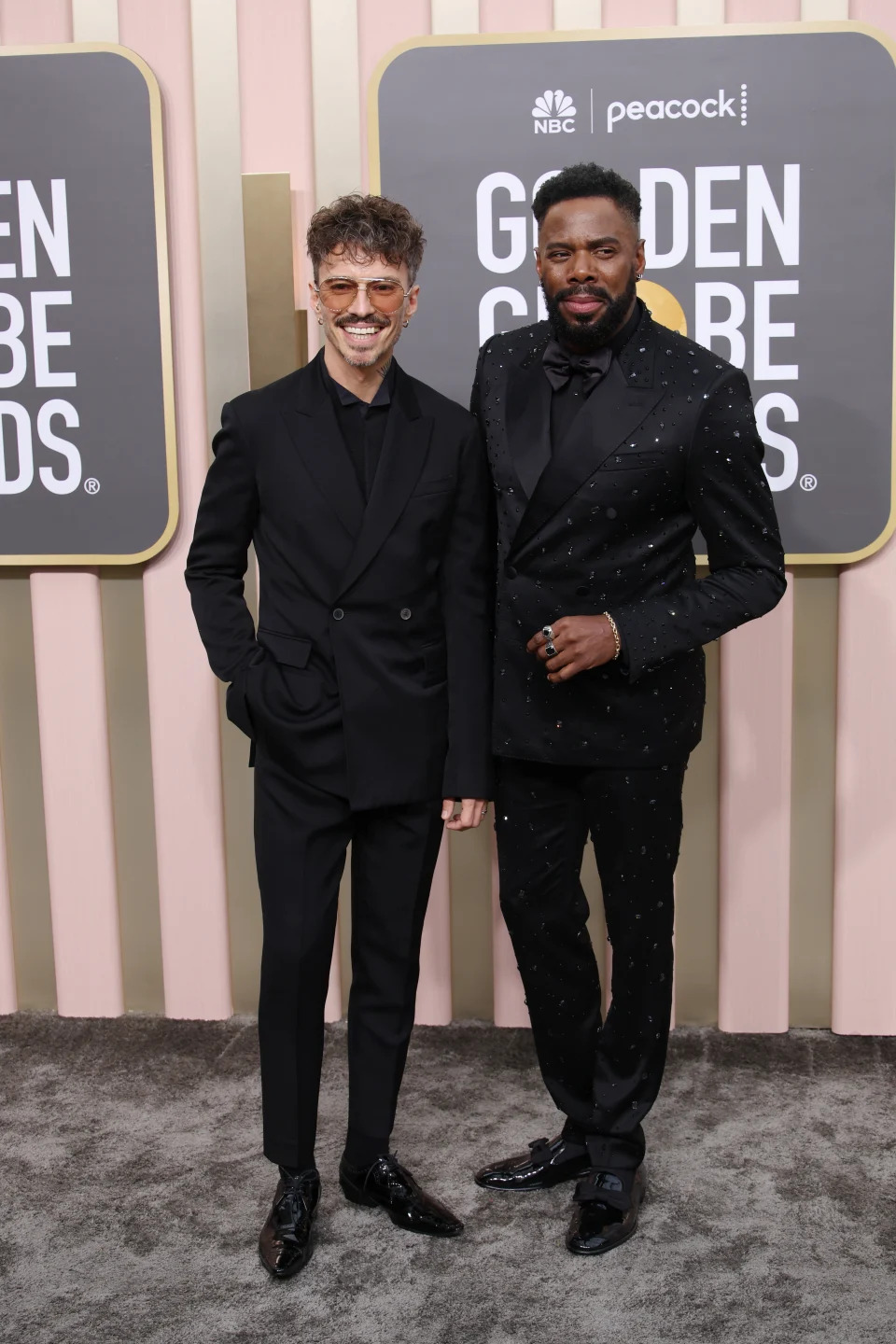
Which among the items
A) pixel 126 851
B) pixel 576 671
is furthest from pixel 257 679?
pixel 126 851

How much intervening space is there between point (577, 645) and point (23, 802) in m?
1.62

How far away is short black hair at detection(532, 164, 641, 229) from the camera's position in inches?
84.1

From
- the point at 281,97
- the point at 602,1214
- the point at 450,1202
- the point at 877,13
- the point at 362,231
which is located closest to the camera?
the point at 362,231

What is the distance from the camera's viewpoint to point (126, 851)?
10.5ft

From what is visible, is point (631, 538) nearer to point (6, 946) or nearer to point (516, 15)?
point (516, 15)

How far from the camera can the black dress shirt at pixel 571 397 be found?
2232mm

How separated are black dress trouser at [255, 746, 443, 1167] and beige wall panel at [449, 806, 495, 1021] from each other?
28.7 inches

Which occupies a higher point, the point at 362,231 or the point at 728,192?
the point at 728,192

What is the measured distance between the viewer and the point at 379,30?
2.88 metres

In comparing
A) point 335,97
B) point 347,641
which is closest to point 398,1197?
point 347,641

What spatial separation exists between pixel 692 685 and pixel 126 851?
148cm

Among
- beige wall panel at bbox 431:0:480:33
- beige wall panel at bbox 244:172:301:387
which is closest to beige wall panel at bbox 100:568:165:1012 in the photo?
beige wall panel at bbox 244:172:301:387

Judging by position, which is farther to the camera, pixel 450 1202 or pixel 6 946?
pixel 6 946

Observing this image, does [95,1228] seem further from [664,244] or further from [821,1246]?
[664,244]
